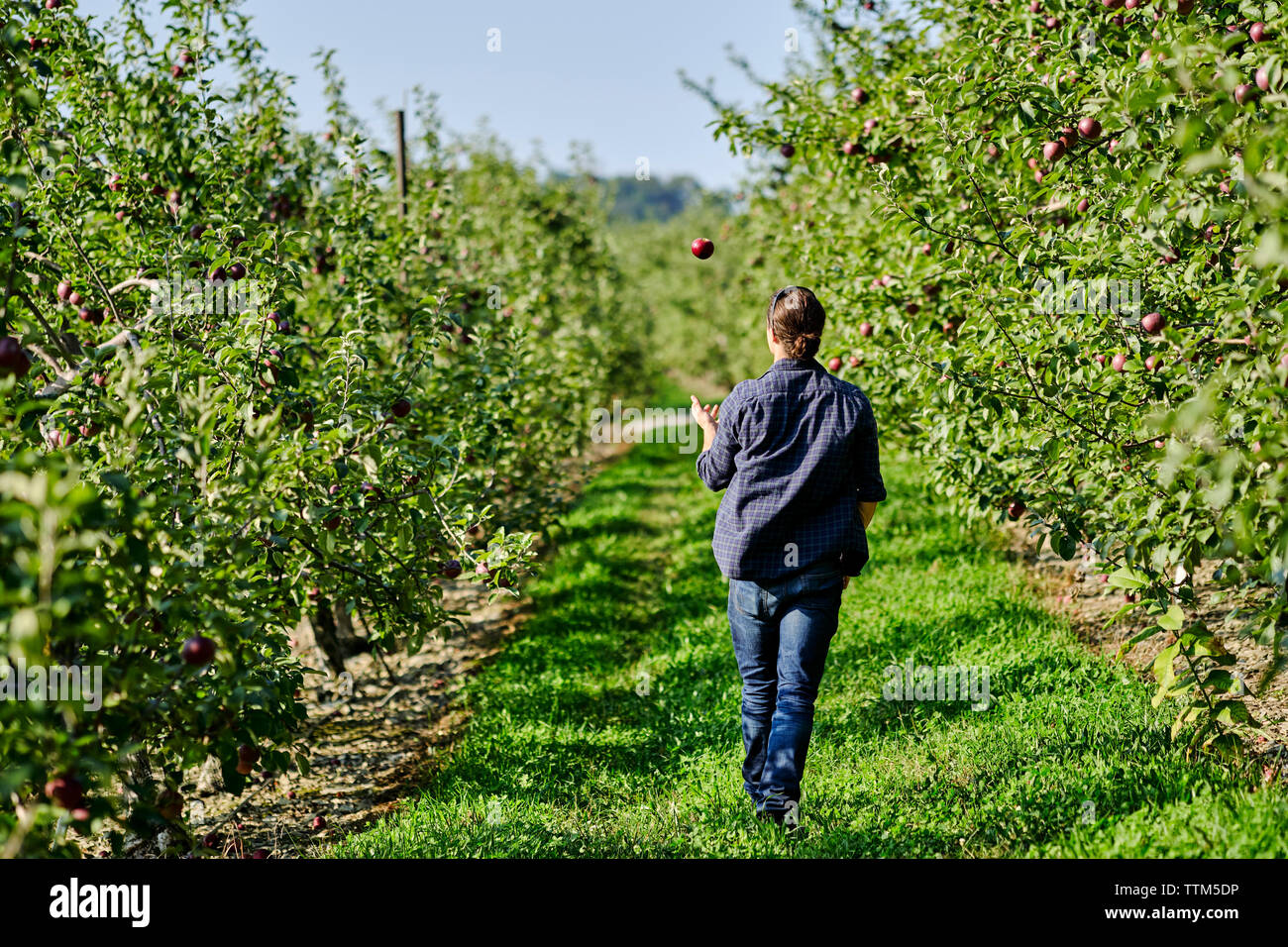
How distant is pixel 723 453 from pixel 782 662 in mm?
739

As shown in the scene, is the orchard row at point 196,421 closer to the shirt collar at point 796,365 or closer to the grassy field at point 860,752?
the grassy field at point 860,752

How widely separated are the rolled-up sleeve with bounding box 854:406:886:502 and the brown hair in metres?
0.31

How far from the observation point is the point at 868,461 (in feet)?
9.87

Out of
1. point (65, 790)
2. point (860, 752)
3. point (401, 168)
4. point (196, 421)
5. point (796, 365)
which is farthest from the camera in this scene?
point (401, 168)

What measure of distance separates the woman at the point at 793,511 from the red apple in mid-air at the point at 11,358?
206cm

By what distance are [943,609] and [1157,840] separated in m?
2.75

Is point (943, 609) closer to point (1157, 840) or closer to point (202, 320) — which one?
point (1157, 840)

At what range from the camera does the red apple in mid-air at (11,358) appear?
238 centimetres

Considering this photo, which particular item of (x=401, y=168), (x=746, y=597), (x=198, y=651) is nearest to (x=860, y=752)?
(x=746, y=597)

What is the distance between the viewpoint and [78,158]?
403cm

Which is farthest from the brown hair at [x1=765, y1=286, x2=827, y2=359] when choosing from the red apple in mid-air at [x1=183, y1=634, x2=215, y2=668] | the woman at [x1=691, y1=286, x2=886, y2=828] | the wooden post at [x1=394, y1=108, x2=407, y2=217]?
the wooden post at [x1=394, y1=108, x2=407, y2=217]

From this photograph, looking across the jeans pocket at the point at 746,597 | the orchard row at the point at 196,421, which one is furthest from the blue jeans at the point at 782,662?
the orchard row at the point at 196,421

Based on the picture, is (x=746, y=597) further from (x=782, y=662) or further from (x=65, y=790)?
(x=65, y=790)

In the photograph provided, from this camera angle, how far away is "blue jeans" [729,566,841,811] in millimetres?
2996
